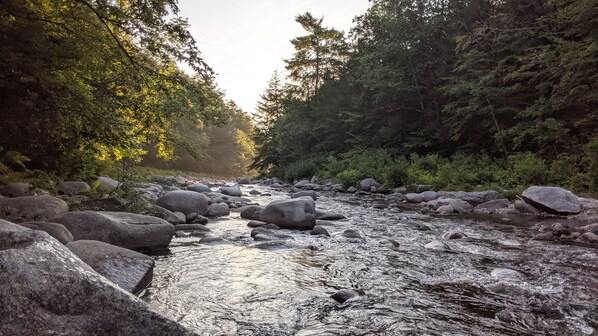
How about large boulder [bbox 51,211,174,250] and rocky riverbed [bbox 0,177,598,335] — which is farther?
large boulder [bbox 51,211,174,250]

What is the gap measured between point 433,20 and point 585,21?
8.72 metres

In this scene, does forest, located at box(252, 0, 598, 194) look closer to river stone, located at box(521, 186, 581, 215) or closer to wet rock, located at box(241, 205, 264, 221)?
river stone, located at box(521, 186, 581, 215)

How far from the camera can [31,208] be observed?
5.05 m

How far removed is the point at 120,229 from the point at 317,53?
30053 mm

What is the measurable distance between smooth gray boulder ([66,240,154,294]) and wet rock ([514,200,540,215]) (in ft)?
30.7

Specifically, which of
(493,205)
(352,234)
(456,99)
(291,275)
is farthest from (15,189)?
(456,99)

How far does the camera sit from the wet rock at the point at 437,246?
5748 millimetres

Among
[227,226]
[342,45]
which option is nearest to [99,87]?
[227,226]

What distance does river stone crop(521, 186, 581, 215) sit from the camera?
882 cm

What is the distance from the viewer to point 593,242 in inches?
238

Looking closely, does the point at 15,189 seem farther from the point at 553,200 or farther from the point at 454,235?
the point at 553,200

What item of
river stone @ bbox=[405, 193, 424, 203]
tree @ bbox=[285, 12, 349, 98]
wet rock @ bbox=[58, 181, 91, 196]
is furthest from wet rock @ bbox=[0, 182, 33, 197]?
tree @ bbox=[285, 12, 349, 98]

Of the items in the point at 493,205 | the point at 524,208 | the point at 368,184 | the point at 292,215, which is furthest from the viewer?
the point at 368,184

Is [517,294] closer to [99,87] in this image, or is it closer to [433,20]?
[99,87]
